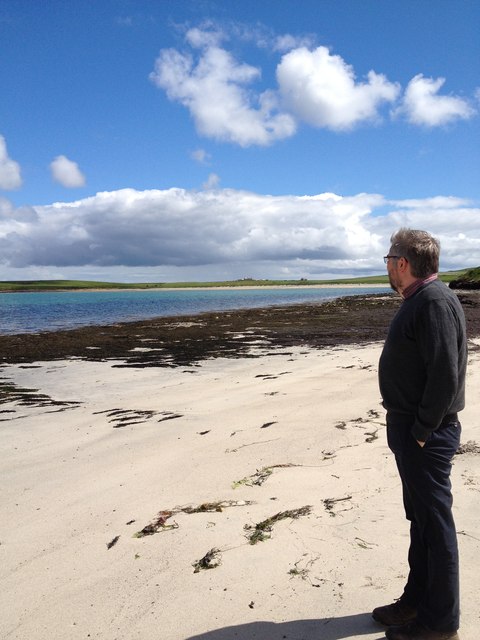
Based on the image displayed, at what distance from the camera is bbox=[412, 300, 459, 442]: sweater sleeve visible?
2.87 m

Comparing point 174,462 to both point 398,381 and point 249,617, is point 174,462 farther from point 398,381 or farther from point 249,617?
point 398,381

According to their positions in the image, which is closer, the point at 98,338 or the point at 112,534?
the point at 112,534

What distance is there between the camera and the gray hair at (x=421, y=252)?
309 centimetres

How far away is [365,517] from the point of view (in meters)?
4.52

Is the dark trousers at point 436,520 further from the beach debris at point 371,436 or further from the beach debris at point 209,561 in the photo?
the beach debris at point 371,436

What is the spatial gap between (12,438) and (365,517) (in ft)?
20.2

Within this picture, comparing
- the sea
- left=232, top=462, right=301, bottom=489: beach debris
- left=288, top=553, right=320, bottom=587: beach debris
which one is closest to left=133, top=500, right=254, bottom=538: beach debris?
left=232, top=462, right=301, bottom=489: beach debris

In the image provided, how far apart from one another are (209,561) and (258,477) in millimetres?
1773

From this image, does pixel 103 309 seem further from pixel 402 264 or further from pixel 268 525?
pixel 402 264

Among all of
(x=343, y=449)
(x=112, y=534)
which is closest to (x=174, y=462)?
(x=112, y=534)

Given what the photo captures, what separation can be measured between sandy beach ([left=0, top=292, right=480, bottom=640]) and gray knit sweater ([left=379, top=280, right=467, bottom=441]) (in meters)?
1.47

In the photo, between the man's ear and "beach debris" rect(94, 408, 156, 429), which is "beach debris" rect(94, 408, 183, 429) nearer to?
"beach debris" rect(94, 408, 156, 429)

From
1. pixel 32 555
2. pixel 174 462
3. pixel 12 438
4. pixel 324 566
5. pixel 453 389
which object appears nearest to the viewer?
pixel 453 389

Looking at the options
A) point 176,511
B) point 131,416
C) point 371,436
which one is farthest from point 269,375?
point 176,511
